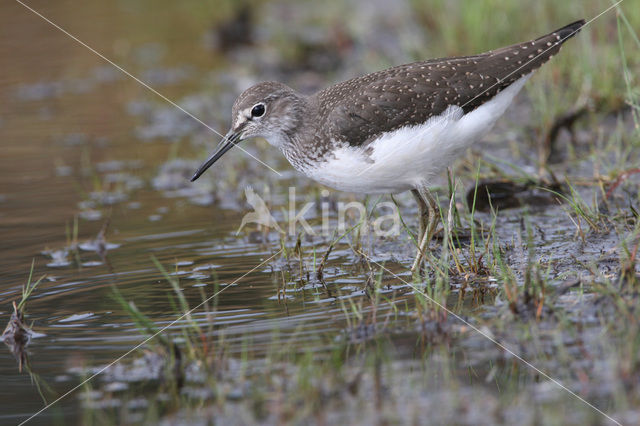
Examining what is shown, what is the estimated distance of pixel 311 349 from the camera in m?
4.59

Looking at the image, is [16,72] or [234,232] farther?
[16,72]

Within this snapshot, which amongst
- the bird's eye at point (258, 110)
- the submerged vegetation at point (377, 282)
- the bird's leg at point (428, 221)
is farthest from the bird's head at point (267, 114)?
the bird's leg at point (428, 221)

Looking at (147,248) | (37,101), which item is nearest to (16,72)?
(37,101)

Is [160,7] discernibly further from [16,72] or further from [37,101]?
[37,101]

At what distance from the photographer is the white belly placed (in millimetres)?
5938

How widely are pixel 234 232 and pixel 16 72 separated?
8.89 meters

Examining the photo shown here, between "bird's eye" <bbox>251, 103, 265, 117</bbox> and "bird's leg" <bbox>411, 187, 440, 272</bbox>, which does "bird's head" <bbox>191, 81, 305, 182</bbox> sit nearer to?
"bird's eye" <bbox>251, 103, 265, 117</bbox>

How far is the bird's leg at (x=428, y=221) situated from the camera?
5990 millimetres

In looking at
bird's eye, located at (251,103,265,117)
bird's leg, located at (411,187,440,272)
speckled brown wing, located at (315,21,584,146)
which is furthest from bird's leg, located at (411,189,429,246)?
bird's eye, located at (251,103,265,117)

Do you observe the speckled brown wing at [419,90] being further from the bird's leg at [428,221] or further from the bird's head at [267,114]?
the bird's leg at [428,221]

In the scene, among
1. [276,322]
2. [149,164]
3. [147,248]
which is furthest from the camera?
[149,164]

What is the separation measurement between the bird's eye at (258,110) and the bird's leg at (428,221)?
1.49m

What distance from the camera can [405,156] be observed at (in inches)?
233

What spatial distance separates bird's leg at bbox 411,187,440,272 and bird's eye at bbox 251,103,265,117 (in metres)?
1.49
